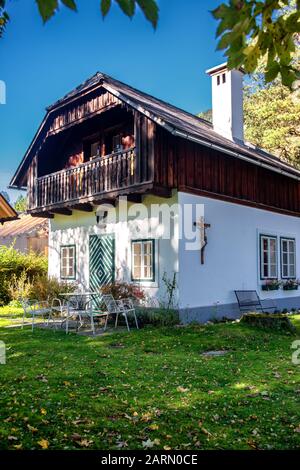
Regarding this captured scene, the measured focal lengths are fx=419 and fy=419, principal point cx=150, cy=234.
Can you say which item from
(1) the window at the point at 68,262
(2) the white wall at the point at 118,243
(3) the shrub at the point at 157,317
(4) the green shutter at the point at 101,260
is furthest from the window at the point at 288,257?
(1) the window at the point at 68,262

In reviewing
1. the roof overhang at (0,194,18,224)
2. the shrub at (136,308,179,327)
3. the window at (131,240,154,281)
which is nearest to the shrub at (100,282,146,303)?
the window at (131,240,154,281)

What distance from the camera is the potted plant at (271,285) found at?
46.4ft

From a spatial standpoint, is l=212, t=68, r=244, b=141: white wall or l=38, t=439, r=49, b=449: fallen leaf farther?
l=212, t=68, r=244, b=141: white wall

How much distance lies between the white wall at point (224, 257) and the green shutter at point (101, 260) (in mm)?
2692

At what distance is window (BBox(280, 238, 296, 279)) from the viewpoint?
1537cm

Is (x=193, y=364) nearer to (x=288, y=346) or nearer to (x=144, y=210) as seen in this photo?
(x=288, y=346)

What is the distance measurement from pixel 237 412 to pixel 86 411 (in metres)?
1.65

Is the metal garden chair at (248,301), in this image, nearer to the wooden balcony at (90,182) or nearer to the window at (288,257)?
the window at (288,257)

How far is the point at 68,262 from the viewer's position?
14930 millimetres

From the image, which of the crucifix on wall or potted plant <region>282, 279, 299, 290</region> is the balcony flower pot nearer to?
potted plant <region>282, 279, 299, 290</region>

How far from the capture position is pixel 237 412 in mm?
4574

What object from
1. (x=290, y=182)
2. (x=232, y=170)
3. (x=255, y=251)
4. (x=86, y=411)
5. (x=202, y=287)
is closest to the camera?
(x=86, y=411)
